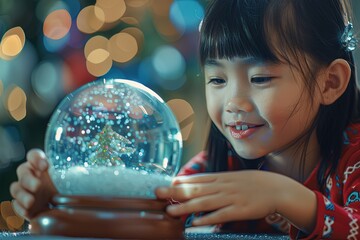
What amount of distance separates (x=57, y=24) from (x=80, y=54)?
0.10 meters

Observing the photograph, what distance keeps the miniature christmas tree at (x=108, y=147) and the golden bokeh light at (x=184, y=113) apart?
1.00 m

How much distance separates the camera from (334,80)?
38.4 inches

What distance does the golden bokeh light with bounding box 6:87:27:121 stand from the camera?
59.1 inches

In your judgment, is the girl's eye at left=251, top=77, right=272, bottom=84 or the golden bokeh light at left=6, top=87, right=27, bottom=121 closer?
the girl's eye at left=251, top=77, right=272, bottom=84

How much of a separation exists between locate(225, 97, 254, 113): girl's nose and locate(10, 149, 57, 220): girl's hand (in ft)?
1.03

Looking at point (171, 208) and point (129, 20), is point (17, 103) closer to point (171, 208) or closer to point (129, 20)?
point (129, 20)

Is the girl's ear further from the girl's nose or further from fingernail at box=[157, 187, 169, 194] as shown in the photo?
fingernail at box=[157, 187, 169, 194]

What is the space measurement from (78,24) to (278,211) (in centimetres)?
109

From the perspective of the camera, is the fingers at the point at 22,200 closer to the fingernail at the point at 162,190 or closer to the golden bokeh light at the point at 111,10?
the fingernail at the point at 162,190

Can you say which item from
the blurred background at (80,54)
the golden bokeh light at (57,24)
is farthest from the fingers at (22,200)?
the golden bokeh light at (57,24)

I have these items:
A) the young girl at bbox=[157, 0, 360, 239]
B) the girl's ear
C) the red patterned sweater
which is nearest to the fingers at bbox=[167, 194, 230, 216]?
the red patterned sweater

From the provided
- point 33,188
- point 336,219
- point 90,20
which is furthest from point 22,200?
point 90,20

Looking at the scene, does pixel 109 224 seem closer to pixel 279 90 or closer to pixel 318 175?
pixel 279 90

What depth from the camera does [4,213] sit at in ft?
5.42
